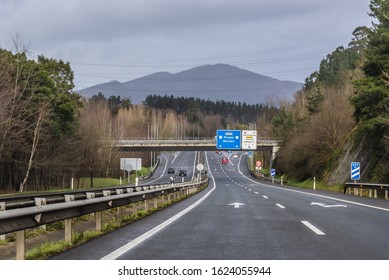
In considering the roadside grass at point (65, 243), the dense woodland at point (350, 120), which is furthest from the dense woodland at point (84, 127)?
the roadside grass at point (65, 243)

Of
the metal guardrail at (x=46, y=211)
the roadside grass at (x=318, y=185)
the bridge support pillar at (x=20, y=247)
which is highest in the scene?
the metal guardrail at (x=46, y=211)

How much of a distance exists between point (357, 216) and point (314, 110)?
67.1 m

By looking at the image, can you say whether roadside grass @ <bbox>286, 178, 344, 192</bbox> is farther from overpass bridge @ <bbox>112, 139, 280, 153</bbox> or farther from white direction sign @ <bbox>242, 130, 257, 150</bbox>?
overpass bridge @ <bbox>112, 139, 280, 153</bbox>

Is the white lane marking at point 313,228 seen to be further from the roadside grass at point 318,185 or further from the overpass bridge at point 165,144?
the overpass bridge at point 165,144

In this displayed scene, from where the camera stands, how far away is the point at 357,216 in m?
14.7

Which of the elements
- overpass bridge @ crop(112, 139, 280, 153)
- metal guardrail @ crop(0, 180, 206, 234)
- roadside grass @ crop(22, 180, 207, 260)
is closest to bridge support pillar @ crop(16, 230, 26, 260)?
metal guardrail @ crop(0, 180, 206, 234)

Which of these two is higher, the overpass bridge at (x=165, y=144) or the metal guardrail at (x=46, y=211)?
the overpass bridge at (x=165, y=144)

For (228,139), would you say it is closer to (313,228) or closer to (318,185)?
(318,185)

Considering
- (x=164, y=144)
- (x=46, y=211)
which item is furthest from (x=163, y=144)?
(x=46, y=211)

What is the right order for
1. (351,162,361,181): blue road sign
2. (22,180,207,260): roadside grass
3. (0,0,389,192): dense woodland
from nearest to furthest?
1. (22,180,207,260): roadside grass
2. (351,162,361,181): blue road sign
3. (0,0,389,192): dense woodland
